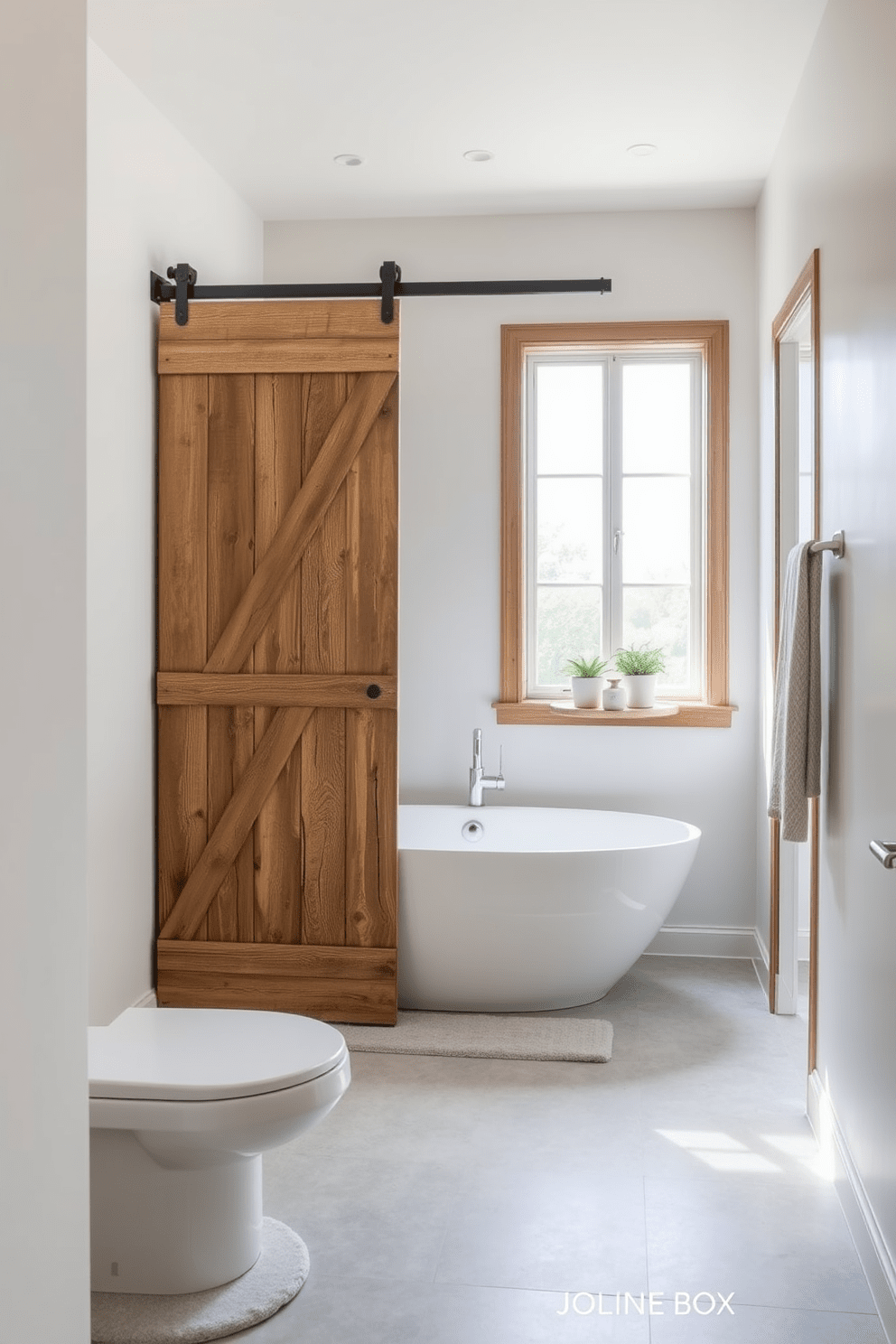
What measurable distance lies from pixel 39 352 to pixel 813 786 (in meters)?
1.94

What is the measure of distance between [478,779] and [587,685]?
0.53 meters

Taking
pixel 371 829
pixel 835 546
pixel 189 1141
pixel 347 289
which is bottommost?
pixel 189 1141

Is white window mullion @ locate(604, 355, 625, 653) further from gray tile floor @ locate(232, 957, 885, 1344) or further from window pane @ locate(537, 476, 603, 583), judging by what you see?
gray tile floor @ locate(232, 957, 885, 1344)

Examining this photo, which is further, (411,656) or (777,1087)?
(411,656)

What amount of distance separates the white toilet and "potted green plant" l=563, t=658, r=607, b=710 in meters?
2.21

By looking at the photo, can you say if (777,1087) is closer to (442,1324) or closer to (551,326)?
(442,1324)

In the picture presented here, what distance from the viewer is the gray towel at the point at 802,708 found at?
8.54ft

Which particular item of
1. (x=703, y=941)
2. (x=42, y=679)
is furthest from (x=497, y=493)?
(x=42, y=679)

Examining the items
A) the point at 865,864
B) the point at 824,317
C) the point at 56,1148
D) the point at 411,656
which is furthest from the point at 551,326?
the point at 56,1148

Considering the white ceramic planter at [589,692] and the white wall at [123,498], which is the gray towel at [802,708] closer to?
the white ceramic planter at [589,692]

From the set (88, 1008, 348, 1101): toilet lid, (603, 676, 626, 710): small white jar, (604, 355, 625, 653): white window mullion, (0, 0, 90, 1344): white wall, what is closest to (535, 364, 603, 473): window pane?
(604, 355, 625, 653): white window mullion

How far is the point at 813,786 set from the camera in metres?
2.62

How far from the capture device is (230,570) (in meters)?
3.58

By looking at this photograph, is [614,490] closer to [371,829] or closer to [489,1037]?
[371,829]
